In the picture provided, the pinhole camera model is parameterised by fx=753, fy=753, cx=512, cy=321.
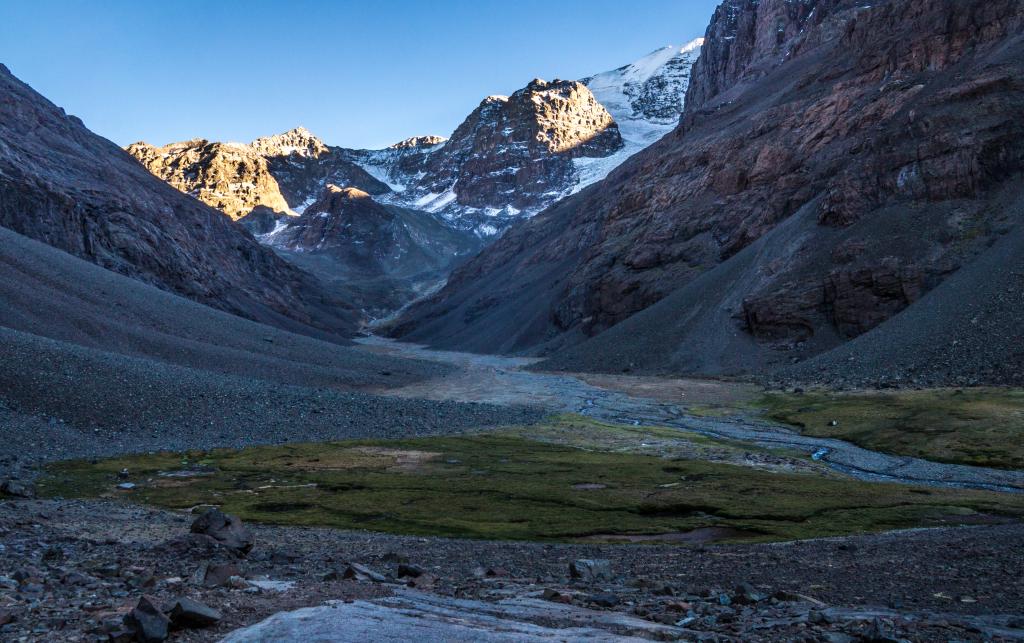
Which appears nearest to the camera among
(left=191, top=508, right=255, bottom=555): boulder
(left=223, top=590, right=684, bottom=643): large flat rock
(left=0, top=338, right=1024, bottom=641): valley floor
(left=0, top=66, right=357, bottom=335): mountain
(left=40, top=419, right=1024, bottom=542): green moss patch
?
(left=223, top=590, right=684, bottom=643): large flat rock

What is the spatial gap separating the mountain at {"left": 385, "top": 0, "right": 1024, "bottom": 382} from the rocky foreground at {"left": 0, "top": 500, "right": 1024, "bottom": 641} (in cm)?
5464

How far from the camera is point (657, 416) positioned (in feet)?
227

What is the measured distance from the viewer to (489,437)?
54906 mm

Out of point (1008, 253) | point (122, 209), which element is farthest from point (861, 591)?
point (122, 209)

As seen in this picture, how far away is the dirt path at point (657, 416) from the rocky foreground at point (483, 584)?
57.1 ft

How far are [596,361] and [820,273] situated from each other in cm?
3441

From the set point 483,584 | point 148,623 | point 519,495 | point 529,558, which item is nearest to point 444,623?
point 148,623

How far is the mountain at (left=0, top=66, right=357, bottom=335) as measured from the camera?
11319cm

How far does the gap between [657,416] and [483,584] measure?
5486cm

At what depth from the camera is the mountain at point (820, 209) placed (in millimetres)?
91375

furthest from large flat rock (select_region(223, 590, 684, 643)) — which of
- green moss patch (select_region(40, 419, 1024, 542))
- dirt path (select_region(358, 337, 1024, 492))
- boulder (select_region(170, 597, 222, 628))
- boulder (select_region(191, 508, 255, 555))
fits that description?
dirt path (select_region(358, 337, 1024, 492))

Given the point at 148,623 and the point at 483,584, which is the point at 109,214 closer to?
the point at 483,584

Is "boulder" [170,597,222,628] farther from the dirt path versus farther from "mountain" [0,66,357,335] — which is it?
"mountain" [0,66,357,335]

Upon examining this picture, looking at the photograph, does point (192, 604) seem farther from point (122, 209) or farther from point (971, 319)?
point (122, 209)
